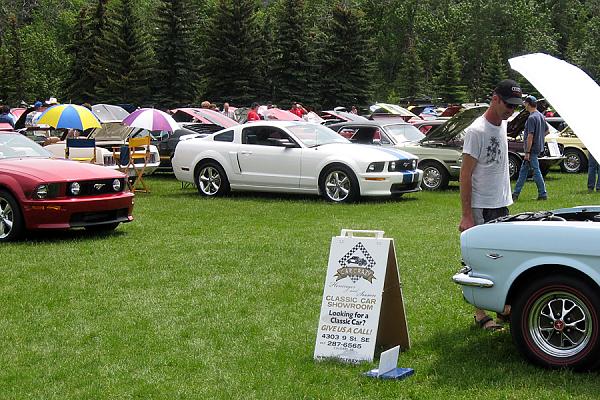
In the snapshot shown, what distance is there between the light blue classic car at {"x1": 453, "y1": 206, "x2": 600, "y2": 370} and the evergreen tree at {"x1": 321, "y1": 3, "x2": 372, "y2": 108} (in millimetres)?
52868

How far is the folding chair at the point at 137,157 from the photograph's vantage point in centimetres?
1664

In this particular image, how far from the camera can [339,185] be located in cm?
1497

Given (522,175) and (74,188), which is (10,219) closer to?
(74,188)

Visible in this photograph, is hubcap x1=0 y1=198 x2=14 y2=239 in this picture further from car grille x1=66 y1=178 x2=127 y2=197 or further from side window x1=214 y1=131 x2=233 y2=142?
side window x1=214 y1=131 x2=233 y2=142

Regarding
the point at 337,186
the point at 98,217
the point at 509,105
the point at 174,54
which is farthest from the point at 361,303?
the point at 174,54

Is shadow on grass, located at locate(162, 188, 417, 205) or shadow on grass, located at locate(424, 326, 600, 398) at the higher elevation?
shadow on grass, located at locate(162, 188, 417, 205)

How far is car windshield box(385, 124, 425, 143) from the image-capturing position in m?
19.0

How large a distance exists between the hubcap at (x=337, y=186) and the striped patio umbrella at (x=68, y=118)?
5269 millimetres

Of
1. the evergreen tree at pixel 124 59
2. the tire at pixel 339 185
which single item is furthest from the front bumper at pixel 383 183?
the evergreen tree at pixel 124 59

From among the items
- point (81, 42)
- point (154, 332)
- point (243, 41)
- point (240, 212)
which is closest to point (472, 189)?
point (154, 332)

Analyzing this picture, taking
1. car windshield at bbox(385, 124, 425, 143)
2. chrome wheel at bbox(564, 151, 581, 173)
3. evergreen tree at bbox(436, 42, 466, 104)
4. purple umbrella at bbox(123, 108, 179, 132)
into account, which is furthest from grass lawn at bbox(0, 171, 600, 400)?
evergreen tree at bbox(436, 42, 466, 104)

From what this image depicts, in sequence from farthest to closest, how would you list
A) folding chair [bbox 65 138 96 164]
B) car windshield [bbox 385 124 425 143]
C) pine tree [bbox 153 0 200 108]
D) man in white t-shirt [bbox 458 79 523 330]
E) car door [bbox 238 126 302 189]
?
1. pine tree [bbox 153 0 200 108]
2. car windshield [bbox 385 124 425 143]
3. folding chair [bbox 65 138 96 164]
4. car door [bbox 238 126 302 189]
5. man in white t-shirt [bbox 458 79 523 330]

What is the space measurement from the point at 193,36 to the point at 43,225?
Answer: 158ft

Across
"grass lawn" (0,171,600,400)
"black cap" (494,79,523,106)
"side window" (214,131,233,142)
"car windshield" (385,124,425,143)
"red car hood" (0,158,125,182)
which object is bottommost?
"grass lawn" (0,171,600,400)
